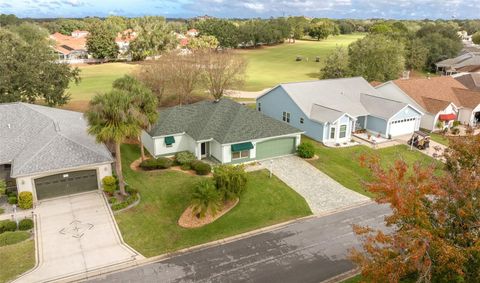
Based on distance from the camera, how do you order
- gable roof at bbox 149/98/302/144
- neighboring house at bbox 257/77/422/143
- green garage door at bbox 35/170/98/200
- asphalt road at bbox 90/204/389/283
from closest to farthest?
asphalt road at bbox 90/204/389/283 < green garage door at bbox 35/170/98/200 < gable roof at bbox 149/98/302/144 < neighboring house at bbox 257/77/422/143

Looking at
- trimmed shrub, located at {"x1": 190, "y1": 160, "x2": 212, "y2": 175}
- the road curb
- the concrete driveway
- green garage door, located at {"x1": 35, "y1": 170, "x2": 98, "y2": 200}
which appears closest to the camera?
the road curb

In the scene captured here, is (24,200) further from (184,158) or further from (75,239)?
(184,158)

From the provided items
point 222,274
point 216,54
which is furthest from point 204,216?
point 216,54

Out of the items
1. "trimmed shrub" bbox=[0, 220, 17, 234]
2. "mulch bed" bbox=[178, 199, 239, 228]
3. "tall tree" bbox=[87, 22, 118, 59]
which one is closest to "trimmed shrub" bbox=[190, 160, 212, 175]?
"mulch bed" bbox=[178, 199, 239, 228]

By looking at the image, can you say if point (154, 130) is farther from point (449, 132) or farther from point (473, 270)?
point (449, 132)

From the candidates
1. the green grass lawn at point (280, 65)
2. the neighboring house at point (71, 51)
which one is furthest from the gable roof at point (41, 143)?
the neighboring house at point (71, 51)

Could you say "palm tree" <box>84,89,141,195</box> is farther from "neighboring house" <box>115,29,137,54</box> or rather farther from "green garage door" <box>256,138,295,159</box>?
"neighboring house" <box>115,29,137,54</box>

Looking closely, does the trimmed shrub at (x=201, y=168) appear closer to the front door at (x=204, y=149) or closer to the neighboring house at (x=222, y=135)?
the neighboring house at (x=222, y=135)
